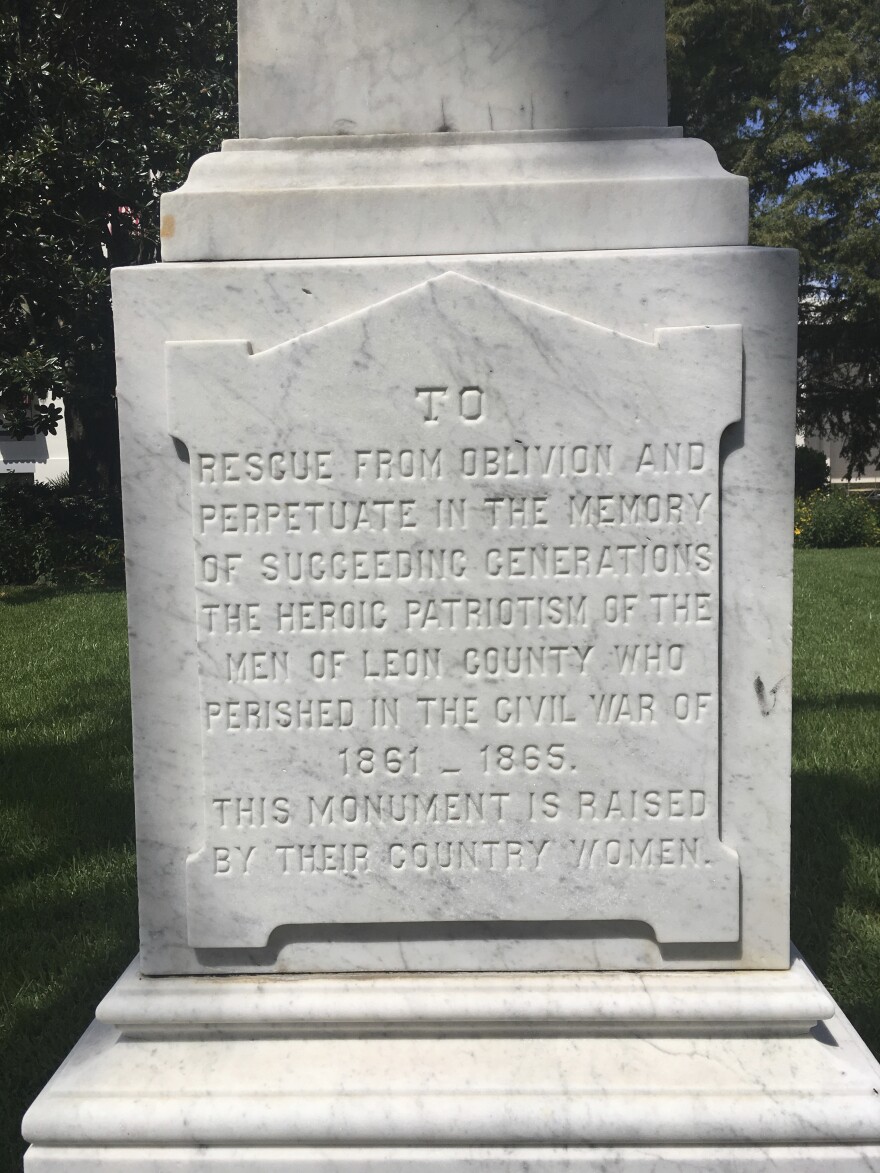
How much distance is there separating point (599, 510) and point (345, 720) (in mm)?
739

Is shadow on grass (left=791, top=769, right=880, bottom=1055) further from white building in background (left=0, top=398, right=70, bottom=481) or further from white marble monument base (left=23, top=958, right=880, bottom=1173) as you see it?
white building in background (left=0, top=398, right=70, bottom=481)

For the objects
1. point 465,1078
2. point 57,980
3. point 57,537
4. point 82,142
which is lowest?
point 57,980

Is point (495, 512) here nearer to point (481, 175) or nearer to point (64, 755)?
point (481, 175)

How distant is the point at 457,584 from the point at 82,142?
10.6 meters

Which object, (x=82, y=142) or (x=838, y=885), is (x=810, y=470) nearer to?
(x=82, y=142)

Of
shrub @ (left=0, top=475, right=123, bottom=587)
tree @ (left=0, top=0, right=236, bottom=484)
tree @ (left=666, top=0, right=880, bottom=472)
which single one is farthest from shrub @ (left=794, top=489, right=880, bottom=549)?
tree @ (left=0, top=0, right=236, bottom=484)

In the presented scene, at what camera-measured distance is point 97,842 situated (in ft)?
15.1

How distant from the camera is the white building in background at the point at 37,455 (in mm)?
26797

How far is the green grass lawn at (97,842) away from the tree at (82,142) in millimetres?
4463

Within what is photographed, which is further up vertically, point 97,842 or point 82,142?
point 82,142

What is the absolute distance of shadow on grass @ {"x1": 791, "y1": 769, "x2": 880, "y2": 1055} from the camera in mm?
3281

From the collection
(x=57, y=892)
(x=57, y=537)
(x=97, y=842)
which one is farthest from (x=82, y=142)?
(x=57, y=892)

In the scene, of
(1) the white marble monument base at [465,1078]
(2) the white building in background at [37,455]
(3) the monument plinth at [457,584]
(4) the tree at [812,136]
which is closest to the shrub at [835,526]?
(4) the tree at [812,136]

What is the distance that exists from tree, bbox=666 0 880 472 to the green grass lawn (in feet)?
55.5
